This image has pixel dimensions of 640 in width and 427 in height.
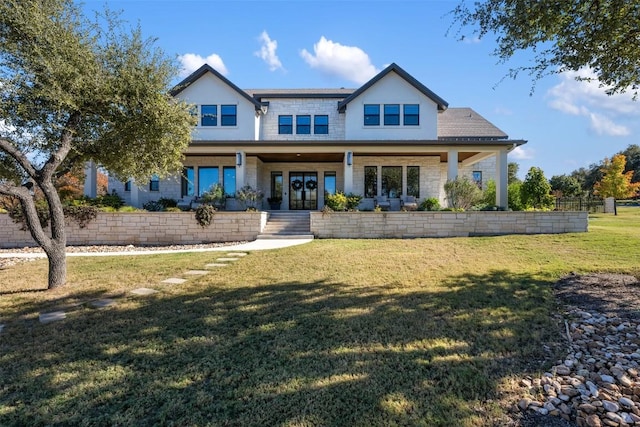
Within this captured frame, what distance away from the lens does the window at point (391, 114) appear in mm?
19703

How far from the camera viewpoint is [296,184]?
21781 mm

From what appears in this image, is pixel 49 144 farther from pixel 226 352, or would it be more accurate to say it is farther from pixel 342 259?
pixel 342 259

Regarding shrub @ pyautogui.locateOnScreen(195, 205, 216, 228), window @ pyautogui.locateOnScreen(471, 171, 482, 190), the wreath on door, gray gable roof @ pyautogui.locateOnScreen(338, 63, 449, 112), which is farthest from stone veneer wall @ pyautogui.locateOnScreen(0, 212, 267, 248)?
window @ pyautogui.locateOnScreen(471, 171, 482, 190)

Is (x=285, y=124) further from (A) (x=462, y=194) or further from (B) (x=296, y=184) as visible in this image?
(A) (x=462, y=194)

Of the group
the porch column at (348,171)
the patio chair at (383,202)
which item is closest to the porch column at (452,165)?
the patio chair at (383,202)

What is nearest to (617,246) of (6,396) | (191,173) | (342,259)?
(342,259)

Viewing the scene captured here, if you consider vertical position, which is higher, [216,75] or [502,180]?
[216,75]

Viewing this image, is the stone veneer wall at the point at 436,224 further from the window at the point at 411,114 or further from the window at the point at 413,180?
the window at the point at 411,114

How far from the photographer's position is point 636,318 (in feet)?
14.8

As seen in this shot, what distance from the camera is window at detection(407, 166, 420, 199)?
67.1 ft

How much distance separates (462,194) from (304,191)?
31.0ft

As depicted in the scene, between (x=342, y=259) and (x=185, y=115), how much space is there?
16.7ft

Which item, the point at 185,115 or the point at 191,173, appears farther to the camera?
the point at 191,173

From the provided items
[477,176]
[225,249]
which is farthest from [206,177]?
[477,176]
